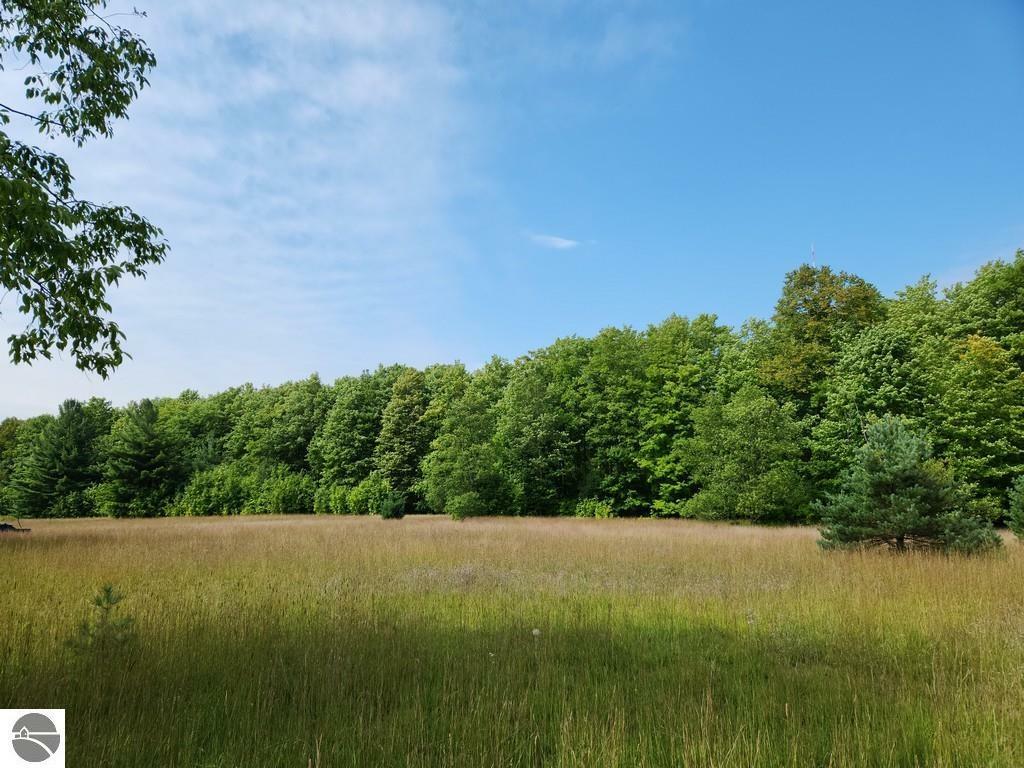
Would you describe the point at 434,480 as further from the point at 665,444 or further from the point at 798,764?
the point at 798,764

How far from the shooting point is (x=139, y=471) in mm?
47875

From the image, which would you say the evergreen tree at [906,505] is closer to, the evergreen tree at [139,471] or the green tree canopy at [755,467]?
Result: the green tree canopy at [755,467]

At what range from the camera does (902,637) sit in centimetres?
569

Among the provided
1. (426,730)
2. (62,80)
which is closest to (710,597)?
(426,730)

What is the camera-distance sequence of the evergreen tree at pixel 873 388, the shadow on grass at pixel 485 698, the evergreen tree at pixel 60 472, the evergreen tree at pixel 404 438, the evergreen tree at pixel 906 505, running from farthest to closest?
the evergreen tree at pixel 60 472 < the evergreen tree at pixel 404 438 < the evergreen tree at pixel 873 388 < the evergreen tree at pixel 906 505 < the shadow on grass at pixel 485 698

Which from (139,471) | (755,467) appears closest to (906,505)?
(755,467)

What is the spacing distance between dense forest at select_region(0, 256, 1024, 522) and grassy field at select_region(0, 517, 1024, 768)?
9464mm

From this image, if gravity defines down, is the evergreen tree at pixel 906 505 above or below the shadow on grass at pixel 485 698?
above

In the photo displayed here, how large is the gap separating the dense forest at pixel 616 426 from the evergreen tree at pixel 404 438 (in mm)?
180

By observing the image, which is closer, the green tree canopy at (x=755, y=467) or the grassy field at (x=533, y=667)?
the grassy field at (x=533, y=667)

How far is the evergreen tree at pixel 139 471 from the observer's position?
4709cm

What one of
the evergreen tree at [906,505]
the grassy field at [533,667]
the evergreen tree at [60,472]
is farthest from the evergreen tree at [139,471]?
the evergreen tree at [906,505]

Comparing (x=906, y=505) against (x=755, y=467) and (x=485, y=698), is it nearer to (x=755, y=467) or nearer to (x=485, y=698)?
(x=485, y=698)

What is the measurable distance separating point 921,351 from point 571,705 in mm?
32336
